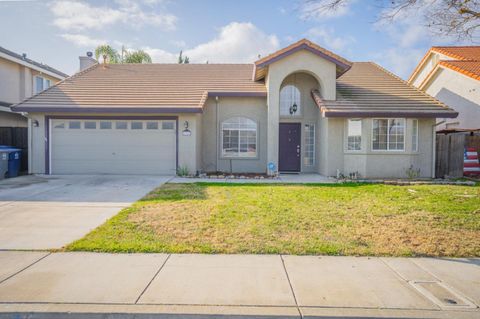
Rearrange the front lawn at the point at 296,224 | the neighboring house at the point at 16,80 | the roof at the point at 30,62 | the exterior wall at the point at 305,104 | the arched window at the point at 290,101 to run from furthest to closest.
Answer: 1. the neighboring house at the point at 16,80
2. the roof at the point at 30,62
3. the arched window at the point at 290,101
4. the exterior wall at the point at 305,104
5. the front lawn at the point at 296,224

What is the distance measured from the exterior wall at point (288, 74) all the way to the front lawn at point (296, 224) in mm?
4441

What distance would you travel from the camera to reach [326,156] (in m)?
13.7

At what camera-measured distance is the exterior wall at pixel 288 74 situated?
537 inches

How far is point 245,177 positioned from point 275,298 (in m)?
9.73

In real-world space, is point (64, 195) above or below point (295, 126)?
below

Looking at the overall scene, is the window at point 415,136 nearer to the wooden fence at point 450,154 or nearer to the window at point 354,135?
the wooden fence at point 450,154

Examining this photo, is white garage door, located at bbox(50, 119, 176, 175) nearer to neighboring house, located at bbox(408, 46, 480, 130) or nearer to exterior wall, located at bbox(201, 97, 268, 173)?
exterior wall, located at bbox(201, 97, 268, 173)

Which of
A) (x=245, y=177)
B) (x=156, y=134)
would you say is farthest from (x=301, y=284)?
(x=156, y=134)

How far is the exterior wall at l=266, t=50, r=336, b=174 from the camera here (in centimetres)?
1364

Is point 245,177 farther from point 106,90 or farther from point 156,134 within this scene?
point 106,90

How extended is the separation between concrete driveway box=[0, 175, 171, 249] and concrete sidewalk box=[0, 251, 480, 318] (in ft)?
2.71

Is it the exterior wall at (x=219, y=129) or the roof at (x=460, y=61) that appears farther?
the roof at (x=460, y=61)

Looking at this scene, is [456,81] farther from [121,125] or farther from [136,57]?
[136,57]

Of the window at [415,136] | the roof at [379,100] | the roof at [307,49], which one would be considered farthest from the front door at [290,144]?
the window at [415,136]
